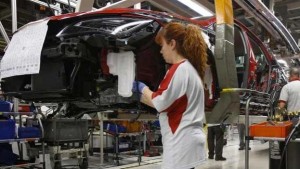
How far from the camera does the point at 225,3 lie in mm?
2959

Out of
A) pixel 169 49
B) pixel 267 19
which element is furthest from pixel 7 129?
pixel 267 19

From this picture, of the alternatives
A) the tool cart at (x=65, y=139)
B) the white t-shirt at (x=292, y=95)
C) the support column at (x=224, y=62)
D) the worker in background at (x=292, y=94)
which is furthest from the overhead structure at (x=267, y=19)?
the tool cart at (x=65, y=139)

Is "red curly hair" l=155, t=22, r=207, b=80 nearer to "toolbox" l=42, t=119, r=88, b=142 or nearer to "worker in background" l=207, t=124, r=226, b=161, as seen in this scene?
"toolbox" l=42, t=119, r=88, b=142

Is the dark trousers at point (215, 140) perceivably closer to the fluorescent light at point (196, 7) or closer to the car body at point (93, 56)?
the fluorescent light at point (196, 7)

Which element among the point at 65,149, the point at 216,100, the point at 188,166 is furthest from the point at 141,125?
the point at 188,166

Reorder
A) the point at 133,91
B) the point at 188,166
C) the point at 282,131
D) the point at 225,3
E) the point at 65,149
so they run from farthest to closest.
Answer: the point at 65,149
the point at 225,3
the point at 282,131
the point at 133,91
the point at 188,166

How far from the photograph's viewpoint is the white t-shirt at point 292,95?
4.62 m

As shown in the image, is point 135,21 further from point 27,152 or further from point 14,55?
point 27,152

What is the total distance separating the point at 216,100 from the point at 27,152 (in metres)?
4.00

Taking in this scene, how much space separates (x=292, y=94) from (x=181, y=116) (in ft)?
11.4

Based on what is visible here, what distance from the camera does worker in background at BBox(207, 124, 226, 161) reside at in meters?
6.49

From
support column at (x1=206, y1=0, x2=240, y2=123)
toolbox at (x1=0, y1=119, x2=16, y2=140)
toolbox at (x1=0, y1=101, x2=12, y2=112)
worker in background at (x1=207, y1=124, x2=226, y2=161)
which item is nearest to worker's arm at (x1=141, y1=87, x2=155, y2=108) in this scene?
support column at (x1=206, y1=0, x2=240, y2=123)

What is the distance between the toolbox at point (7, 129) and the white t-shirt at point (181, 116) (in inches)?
144

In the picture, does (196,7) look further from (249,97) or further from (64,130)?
(64,130)
